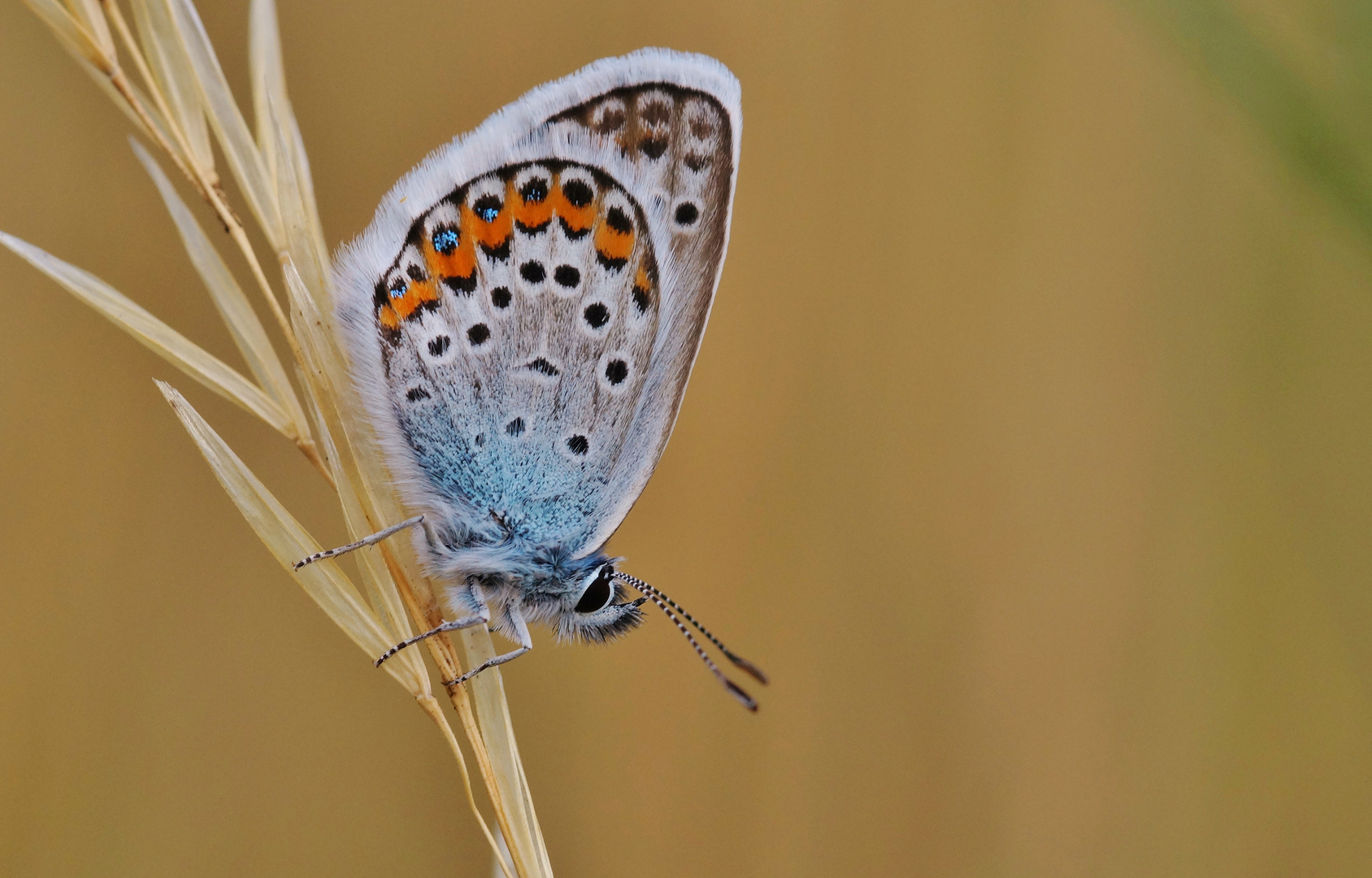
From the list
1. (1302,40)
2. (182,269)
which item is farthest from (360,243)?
(1302,40)

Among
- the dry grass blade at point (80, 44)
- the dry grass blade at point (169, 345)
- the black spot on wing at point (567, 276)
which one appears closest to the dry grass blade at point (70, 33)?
the dry grass blade at point (80, 44)

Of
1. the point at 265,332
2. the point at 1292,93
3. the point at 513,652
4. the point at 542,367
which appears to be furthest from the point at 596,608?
the point at 1292,93

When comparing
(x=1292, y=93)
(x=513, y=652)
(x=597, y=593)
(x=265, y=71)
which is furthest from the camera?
(x=597, y=593)

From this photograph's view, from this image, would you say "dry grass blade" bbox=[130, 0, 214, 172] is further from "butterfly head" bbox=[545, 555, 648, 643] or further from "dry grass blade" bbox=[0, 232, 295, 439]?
"butterfly head" bbox=[545, 555, 648, 643]

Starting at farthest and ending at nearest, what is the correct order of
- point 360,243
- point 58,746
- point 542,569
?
1. point 58,746
2. point 542,569
3. point 360,243

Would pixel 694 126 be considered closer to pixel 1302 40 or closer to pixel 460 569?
pixel 460 569

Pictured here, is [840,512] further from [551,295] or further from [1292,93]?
[1292,93]

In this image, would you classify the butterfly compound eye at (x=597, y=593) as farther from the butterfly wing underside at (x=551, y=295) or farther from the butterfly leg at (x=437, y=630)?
the butterfly leg at (x=437, y=630)
